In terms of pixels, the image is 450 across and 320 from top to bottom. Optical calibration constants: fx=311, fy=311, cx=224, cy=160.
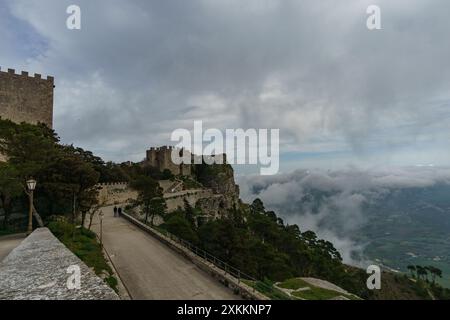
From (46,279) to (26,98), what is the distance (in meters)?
35.4

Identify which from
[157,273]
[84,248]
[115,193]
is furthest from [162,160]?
[157,273]

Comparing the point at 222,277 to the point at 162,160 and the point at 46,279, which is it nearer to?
the point at 46,279

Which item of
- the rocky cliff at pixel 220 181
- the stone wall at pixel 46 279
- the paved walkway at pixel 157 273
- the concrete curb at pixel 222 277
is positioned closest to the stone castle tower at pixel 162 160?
the rocky cliff at pixel 220 181

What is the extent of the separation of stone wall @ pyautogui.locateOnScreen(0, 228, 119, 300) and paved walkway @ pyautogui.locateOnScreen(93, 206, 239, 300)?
4.43 metres

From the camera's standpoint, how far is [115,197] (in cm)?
4400

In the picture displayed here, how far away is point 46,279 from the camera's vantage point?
17.2ft

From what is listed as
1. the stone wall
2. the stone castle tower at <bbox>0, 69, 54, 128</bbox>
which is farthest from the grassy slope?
the stone castle tower at <bbox>0, 69, 54, 128</bbox>

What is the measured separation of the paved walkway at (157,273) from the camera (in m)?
10.9

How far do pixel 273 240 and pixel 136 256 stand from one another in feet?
131

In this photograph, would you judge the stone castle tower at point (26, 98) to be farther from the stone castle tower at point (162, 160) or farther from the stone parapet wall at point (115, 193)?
the stone castle tower at point (162, 160)

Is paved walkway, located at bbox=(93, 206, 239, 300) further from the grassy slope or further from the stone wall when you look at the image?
the stone wall

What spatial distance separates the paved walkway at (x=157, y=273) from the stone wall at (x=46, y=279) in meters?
4.43
